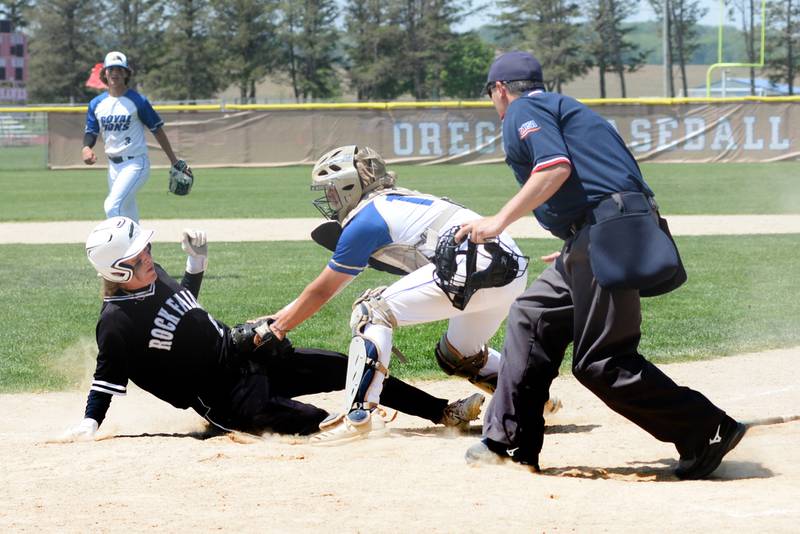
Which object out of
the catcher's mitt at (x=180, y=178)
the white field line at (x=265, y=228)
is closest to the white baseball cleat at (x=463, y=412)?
the catcher's mitt at (x=180, y=178)

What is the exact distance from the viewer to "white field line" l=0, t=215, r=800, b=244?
609 inches

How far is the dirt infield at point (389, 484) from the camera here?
12.8 feet

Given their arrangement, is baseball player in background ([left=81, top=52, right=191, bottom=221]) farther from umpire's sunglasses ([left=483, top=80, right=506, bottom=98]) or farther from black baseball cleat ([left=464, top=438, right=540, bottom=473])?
black baseball cleat ([left=464, top=438, right=540, bottom=473])

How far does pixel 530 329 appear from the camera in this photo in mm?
4820

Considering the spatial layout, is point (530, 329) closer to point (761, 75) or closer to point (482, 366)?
point (482, 366)

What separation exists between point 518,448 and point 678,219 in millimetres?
13023

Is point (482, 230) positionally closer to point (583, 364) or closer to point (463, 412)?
point (583, 364)

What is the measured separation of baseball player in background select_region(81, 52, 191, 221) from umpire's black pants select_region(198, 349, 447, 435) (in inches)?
227

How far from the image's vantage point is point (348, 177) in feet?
17.5

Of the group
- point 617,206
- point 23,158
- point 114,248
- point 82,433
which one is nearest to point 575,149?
point 617,206

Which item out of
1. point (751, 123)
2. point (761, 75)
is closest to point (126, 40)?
point (761, 75)

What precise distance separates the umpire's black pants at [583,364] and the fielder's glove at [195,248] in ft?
6.35

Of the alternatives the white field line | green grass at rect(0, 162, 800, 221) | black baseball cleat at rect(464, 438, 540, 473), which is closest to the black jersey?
black baseball cleat at rect(464, 438, 540, 473)

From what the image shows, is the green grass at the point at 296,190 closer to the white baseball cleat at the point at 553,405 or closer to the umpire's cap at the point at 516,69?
the white baseball cleat at the point at 553,405
